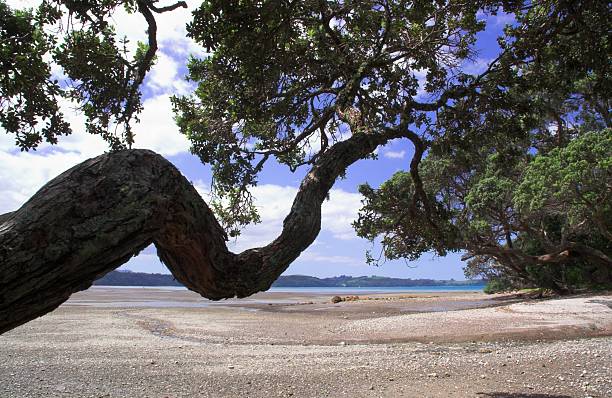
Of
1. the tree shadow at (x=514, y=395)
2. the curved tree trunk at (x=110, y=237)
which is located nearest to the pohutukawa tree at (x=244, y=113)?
the curved tree trunk at (x=110, y=237)

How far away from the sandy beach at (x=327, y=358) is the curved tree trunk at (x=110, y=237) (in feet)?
19.2

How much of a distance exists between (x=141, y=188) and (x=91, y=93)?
343 cm

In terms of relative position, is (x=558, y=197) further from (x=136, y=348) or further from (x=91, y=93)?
(x=91, y=93)

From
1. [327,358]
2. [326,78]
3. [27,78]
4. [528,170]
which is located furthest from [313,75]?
[528,170]

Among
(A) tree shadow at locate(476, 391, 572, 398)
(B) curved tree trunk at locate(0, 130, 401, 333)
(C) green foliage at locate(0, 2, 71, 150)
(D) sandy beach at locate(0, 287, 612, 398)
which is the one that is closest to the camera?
(B) curved tree trunk at locate(0, 130, 401, 333)

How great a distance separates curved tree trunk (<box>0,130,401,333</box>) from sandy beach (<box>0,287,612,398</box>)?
5844 mm

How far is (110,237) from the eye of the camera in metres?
2.23

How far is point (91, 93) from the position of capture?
523cm

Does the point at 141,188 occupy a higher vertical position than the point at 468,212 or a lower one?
lower

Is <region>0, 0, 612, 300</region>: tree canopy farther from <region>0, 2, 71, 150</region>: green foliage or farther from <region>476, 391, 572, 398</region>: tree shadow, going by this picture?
<region>476, 391, 572, 398</region>: tree shadow

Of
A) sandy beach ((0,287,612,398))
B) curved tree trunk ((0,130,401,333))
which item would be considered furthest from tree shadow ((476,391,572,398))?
curved tree trunk ((0,130,401,333))

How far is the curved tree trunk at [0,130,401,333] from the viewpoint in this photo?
6.70ft

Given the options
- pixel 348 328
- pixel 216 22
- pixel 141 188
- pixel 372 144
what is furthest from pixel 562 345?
pixel 141 188

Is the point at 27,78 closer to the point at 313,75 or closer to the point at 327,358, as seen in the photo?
the point at 313,75
